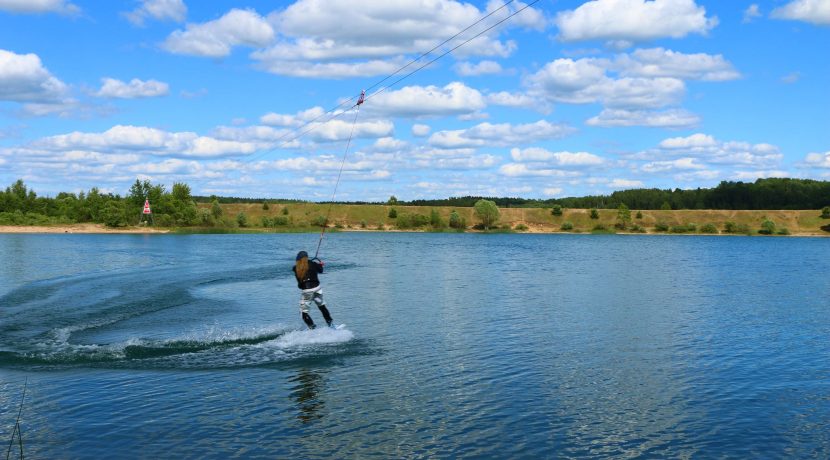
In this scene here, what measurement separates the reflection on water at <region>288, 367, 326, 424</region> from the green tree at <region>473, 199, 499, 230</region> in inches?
6608

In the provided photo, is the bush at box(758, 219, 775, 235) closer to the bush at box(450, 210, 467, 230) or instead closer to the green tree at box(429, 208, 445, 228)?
the bush at box(450, 210, 467, 230)

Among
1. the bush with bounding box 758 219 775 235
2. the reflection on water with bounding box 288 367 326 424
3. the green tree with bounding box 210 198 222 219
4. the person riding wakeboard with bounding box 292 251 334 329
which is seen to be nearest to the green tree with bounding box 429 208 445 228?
the green tree with bounding box 210 198 222 219

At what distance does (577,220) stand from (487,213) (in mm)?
29085

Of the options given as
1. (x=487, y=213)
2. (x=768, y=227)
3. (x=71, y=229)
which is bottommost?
(x=768, y=227)

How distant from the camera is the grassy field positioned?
178 meters

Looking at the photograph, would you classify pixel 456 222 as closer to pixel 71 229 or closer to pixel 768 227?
pixel 768 227

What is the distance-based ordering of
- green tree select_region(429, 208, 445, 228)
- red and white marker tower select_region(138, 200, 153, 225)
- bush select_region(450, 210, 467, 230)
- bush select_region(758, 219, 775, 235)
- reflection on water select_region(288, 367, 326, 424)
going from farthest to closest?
green tree select_region(429, 208, 445, 228), bush select_region(450, 210, 467, 230), bush select_region(758, 219, 775, 235), red and white marker tower select_region(138, 200, 153, 225), reflection on water select_region(288, 367, 326, 424)

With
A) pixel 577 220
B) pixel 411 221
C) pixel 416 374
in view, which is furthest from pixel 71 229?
pixel 416 374

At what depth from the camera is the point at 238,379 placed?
59.3 ft

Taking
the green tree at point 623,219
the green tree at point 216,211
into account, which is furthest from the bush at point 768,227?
the green tree at point 216,211

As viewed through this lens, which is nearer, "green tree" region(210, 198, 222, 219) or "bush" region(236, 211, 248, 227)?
"green tree" region(210, 198, 222, 219)

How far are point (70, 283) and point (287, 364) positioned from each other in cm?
2873

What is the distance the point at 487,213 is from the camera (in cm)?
18525

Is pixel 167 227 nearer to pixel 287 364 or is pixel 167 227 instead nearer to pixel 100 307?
pixel 100 307
